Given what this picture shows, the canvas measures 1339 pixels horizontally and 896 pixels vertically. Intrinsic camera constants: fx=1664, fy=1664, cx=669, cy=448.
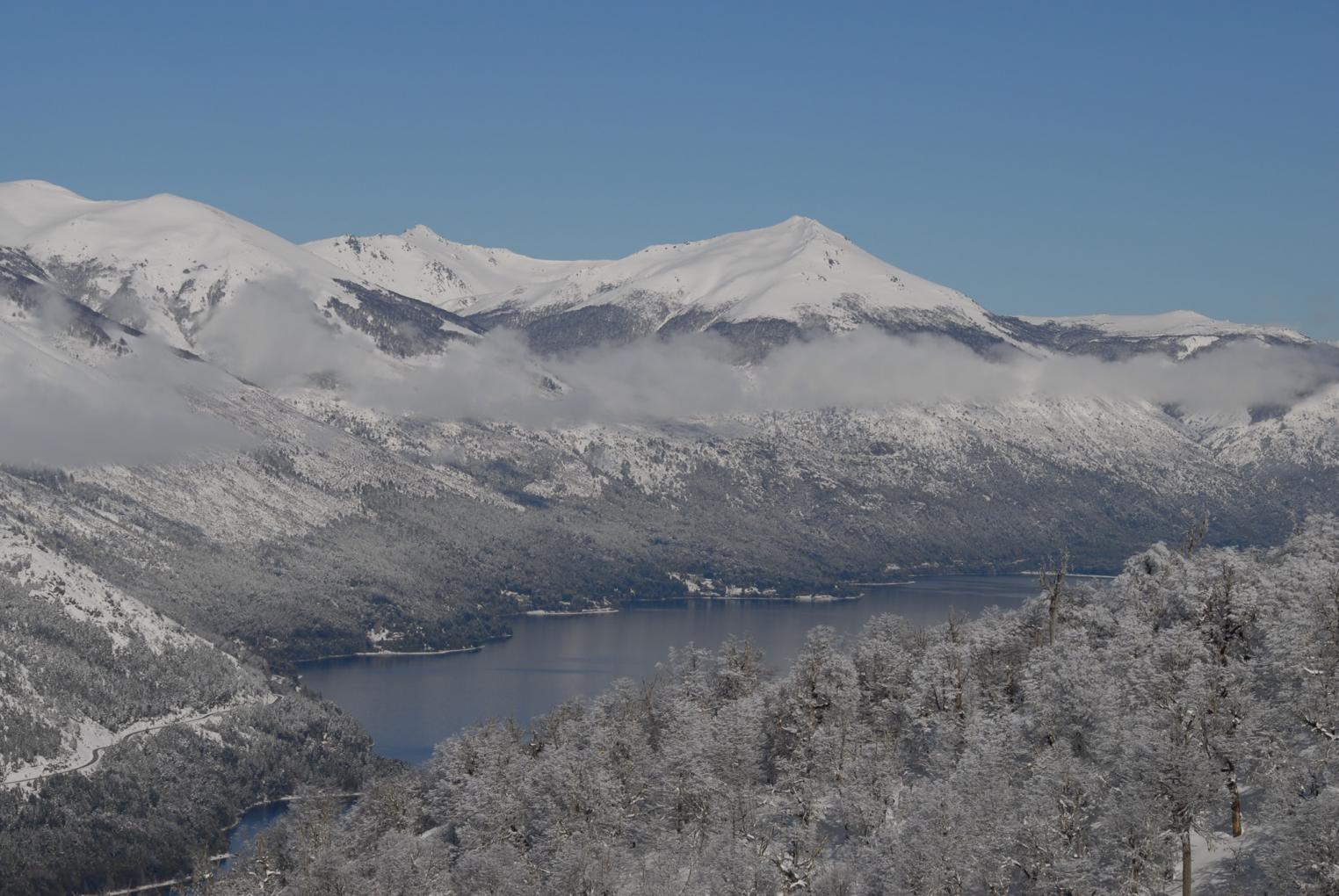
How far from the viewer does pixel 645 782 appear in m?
110

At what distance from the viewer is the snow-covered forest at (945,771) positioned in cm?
7644

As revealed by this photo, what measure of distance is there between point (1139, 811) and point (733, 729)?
4053 centimetres

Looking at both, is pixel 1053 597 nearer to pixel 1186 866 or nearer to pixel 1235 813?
pixel 1235 813

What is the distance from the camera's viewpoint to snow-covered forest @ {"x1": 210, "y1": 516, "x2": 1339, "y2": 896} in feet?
251

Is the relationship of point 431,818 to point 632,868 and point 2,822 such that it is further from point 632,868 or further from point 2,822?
point 2,822

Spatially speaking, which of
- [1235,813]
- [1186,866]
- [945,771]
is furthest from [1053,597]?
[1186,866]

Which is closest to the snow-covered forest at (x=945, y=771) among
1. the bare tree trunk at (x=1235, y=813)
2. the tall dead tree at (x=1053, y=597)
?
the bare tree trunk at (x=1235, y=813)

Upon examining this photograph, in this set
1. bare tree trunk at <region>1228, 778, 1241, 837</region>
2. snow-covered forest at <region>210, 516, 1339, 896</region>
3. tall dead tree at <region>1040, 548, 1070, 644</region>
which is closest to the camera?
snow-covered forest at <region>210, 516, 1339, 896</region>

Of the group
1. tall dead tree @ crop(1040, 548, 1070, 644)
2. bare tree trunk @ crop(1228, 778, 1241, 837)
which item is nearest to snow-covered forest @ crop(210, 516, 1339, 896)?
bare tree trunk @ crop(1228, 778, 1241, 837)

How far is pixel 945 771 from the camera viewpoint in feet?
318

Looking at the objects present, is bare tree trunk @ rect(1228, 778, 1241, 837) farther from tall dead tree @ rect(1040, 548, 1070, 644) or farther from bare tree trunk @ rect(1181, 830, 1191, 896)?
tall dead tree @ rect(1040, 548, 1070, 644)

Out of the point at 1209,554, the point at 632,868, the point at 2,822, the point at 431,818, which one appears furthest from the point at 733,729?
the point at 2,822

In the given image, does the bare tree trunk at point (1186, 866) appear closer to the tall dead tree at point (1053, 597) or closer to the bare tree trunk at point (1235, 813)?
the bare tree trunk at point (1235, 813)

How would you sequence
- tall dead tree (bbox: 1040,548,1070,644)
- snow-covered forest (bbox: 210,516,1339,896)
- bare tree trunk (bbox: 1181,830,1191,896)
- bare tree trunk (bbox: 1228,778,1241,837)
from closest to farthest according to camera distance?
bare tree trunk (bbox: 1181,830,1191,896)
snow-covered forest (bbox: 210,516,1339,896)
bare tree trunk (bbox: 1228,778,1241,837)
tall dead tree (bbox: 1040,548,1070,644)
